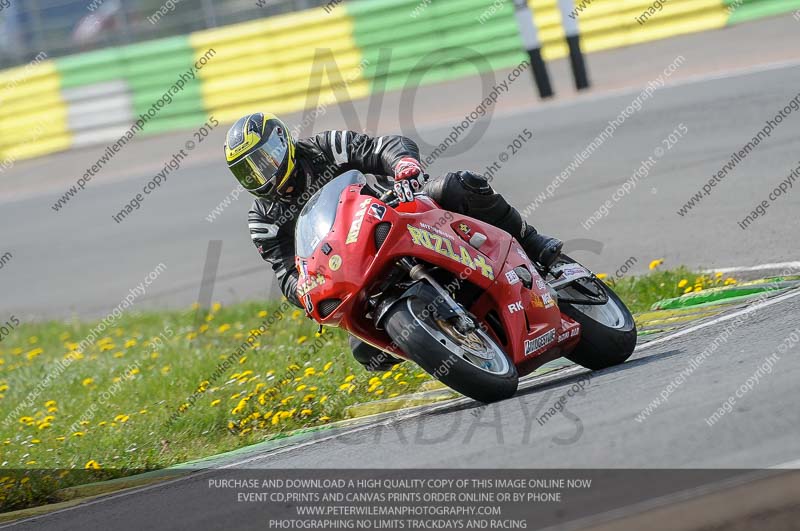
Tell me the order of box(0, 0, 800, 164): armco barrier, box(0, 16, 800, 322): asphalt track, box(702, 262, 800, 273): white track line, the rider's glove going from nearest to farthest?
the rider's glove < box(702, 262, 800, 273): white track line < box(0, 16, 800, 322): asphalt track < box(0, 0, 800, 164): armco barrier

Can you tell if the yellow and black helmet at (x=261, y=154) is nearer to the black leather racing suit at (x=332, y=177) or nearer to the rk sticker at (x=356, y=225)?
the black leather racing suit at (x=332, y=177)

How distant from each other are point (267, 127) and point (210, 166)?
37.8 feet

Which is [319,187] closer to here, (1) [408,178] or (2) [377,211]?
(1) [408,178]

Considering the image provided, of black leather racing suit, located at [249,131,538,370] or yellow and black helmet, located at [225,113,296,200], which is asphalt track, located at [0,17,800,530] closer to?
black leather racing suit, located at [249,131,538,370]

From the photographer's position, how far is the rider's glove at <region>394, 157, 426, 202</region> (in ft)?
18.5

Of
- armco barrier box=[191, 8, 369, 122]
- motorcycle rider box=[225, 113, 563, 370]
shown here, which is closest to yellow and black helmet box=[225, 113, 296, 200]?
motorcycle rider box=[225, 113, 563, 370]

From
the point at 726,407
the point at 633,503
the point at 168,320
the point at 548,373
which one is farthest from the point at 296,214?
the point at 168,320

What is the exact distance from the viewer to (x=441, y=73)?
60.7ft

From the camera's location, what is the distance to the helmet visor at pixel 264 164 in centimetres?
609

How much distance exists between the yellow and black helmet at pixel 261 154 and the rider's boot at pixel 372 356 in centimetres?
95

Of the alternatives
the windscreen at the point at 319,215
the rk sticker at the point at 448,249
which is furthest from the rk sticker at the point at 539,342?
the windscreen at the point at 319,215

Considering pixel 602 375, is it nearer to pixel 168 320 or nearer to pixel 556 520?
pixel 556 520

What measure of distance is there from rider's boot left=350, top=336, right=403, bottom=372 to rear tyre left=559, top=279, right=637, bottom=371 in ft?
3.17

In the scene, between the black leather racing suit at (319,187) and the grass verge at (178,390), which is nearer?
the black leather racing suit at (319,187)
